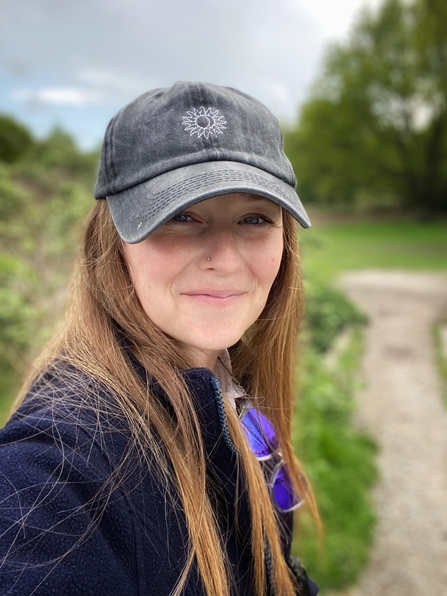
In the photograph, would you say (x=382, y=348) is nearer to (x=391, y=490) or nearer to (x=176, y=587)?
(x=391, y=490)

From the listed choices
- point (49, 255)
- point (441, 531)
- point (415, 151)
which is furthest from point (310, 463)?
point (415, 151)

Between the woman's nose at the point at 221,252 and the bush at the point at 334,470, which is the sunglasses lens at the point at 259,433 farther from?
the bush at the point at 334,470

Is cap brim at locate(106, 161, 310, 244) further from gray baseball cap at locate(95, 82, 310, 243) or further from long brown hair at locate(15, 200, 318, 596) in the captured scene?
long brown hair at locate(15, 200, 318, 596)

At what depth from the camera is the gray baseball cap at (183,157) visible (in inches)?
46.0

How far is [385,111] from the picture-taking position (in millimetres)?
26516

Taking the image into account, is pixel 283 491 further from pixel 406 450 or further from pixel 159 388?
pixel 406 450

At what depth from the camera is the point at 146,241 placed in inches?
48.4

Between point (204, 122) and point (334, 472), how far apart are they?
12.6ft

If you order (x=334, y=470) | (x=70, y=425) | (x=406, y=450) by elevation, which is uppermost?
(x=70, y=425)

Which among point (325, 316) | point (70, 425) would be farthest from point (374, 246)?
point (70, 425)

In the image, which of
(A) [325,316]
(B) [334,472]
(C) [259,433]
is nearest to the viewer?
(C) [259,433]

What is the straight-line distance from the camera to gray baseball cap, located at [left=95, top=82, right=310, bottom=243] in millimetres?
1169

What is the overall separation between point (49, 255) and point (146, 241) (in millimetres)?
5517

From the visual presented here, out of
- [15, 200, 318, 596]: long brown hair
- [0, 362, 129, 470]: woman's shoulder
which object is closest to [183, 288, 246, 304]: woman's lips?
[15, 200, 318, 596]: long brown hair
